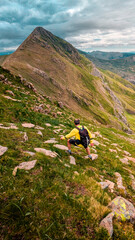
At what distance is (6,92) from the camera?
1798 centimetres

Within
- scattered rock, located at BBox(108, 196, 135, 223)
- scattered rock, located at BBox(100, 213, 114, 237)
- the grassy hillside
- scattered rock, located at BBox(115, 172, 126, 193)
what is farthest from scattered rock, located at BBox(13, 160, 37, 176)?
scattered rock, located at BBox(115, 172, 126, 193)

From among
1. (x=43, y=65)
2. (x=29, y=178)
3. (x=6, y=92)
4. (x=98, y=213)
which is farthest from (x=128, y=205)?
(x=43, y=65)

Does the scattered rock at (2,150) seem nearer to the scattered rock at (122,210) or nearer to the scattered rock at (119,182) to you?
the scattered rock at (122,210)

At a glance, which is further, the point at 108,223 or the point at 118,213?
the point at 118,213

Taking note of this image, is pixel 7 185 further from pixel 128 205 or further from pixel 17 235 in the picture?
pixel 128 205

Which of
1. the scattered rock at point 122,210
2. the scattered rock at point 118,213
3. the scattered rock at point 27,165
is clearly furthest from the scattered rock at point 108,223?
the scattered rock at point 27,165

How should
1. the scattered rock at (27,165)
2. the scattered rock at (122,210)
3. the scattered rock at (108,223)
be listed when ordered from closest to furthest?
1. the scattered rock at (108,223)
2. the scattered rock at (122,210)
3. the scattered rock at (27,165)

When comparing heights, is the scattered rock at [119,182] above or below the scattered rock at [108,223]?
below

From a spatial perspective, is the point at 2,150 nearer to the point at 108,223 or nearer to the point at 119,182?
the point at 108,223

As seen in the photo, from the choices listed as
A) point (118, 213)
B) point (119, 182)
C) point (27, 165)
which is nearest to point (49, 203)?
point (27, 165)

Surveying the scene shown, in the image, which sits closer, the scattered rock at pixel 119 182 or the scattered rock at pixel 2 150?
the scattered rock at pixel 2 150

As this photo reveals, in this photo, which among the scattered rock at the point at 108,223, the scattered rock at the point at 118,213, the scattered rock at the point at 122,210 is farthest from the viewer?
the scattered rock at the point at 122,210

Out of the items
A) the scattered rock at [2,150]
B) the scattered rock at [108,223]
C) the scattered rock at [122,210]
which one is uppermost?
the scattered rock at [2,150]

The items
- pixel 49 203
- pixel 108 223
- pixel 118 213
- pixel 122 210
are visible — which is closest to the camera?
pixel 108 223
